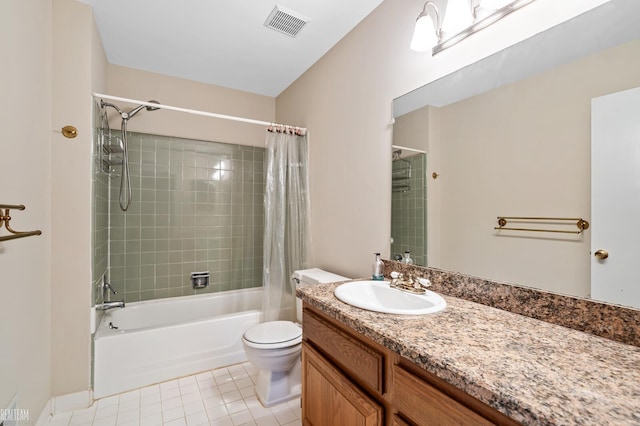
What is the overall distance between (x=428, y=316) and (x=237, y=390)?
1577 millimetres

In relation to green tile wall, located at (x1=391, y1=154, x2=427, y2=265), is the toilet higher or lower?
lower

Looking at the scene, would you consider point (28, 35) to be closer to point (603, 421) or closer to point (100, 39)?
point (100, 39)

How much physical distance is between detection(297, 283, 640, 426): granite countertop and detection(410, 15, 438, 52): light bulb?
1206 millimetres

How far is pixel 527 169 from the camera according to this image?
105cm

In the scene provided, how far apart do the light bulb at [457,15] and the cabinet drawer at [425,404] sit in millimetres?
1411

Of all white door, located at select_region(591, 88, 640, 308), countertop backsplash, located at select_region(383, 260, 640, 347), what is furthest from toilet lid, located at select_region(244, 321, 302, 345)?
white door, located at select_region(591, 88, 640, 308)

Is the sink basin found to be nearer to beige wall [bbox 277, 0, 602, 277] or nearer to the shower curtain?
beige wall [bbox 277, 0, 602, 277]

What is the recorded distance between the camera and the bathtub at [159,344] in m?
1.87

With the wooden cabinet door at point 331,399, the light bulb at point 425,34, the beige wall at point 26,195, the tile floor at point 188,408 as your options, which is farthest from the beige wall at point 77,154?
the wooden cabinet door at point 331,399

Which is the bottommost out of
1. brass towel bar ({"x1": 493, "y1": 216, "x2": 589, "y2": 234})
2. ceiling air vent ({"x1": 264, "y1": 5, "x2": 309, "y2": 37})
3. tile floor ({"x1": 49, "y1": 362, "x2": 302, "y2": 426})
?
tile floor ({"x1": 49, "y1": 362, "x2": 302, "y2": 426})

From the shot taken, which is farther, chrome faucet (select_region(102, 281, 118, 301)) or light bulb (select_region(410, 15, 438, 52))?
chrome faucet (select_region(102, 281, 118, 301))

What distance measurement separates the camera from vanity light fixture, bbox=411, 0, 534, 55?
1.13m

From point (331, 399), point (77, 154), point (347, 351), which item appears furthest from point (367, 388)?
point (77, 154)

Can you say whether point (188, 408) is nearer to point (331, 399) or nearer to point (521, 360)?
point (331, 399)
